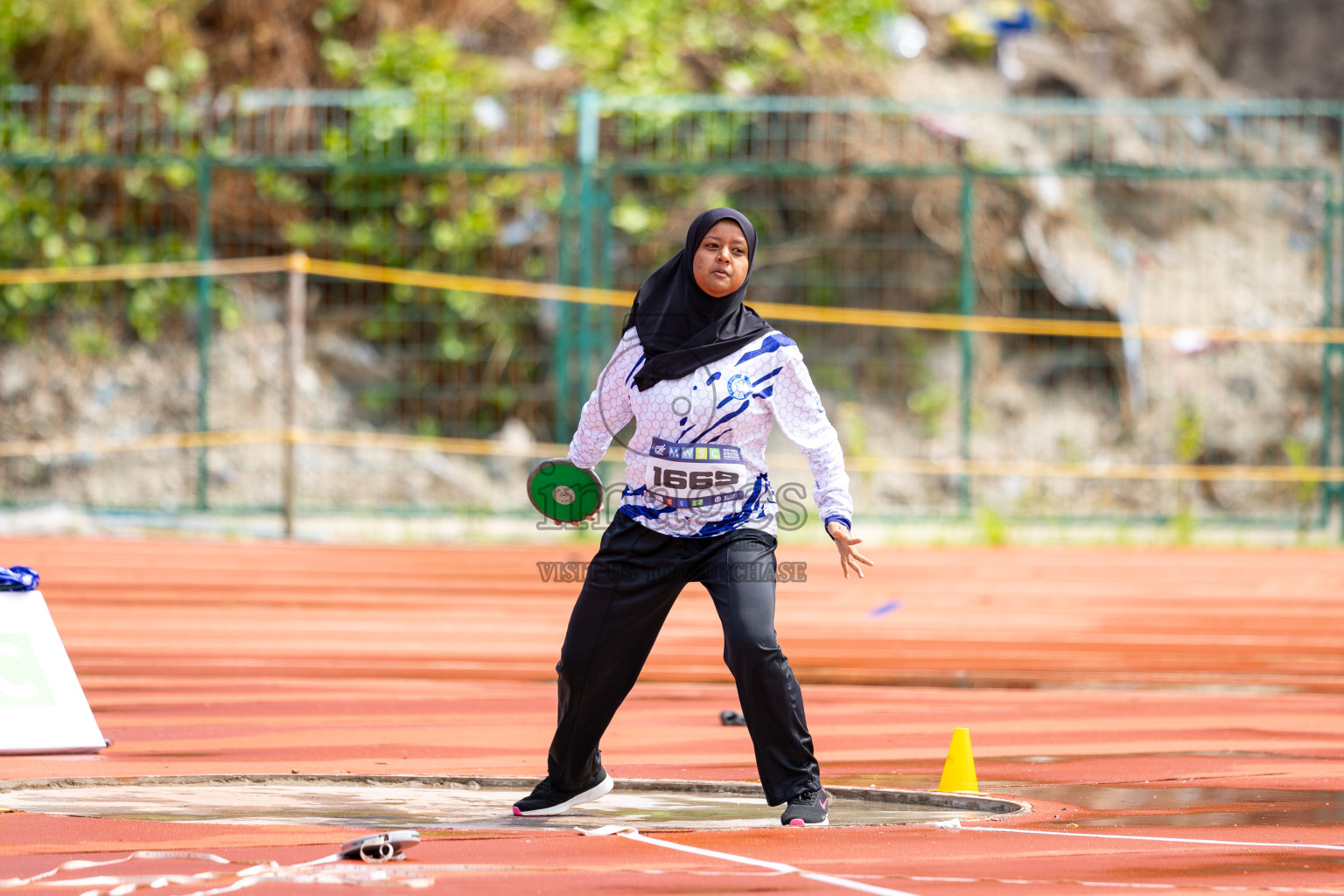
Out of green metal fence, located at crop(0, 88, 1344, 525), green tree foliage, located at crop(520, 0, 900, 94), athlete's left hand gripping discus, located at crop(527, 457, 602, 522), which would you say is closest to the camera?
athlete's left hand gripping discus, located at crop(527, 457, 602, 522)

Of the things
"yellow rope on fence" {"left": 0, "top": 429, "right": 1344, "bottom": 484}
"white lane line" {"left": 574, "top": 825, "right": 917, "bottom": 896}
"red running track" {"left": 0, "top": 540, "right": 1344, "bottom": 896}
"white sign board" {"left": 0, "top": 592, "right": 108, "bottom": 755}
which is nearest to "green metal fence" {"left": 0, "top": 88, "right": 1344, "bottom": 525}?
"yellow rope on fence" {"left": 0, "top": 429, "right": 1344, "bottom": 484}

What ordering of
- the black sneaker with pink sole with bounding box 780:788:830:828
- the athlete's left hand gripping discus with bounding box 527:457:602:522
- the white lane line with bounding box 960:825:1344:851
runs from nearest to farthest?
the white lane line with bounding box 960:825:1344:851, the black sneaker with pink sole with bounding box 780:788:830:828, the athlete's left hand gripping discus with bounding box 527:457:602:522

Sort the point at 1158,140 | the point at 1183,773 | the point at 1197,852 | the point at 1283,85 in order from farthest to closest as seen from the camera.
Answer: the point at 1283,85 → the point at 1158,140 → the point at 1183,773 → the point at 1197,852

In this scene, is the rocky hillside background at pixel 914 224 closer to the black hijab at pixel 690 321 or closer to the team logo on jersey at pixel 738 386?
the black hijab at pixel 690 321

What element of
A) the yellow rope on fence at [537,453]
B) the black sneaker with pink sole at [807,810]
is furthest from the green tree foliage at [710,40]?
the black sneaker with pink sole at [807,810]

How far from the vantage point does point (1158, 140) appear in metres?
17.1

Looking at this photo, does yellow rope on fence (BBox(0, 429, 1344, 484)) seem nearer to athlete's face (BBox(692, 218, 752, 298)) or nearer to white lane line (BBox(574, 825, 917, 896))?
athlete's face (BBox(692, 218, 752, 298))

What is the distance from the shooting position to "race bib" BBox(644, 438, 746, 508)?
14.4 ft

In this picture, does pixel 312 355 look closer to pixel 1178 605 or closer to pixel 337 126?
pixel 337 126

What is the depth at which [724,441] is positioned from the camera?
4406 millimetres

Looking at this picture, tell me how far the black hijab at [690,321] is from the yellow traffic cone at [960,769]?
127 cm

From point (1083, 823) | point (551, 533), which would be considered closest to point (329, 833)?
point (1083, 823)

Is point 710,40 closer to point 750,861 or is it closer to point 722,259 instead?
point 722,259

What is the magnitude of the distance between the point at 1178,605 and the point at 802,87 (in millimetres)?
7656
